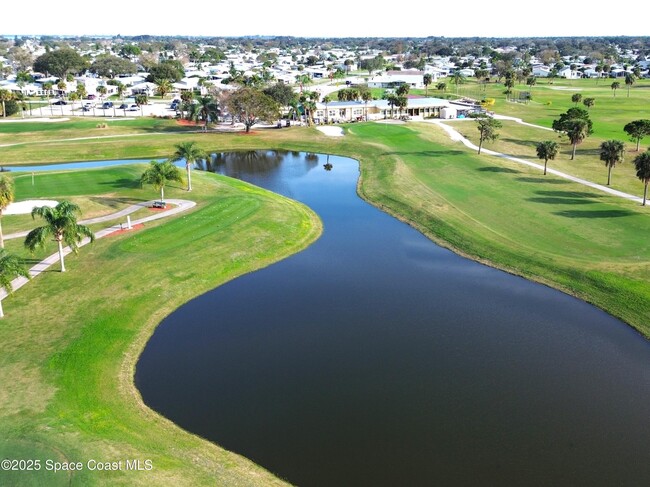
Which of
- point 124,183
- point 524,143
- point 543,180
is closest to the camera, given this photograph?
point 124,183

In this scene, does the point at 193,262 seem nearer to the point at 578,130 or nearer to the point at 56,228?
the point at 56,228

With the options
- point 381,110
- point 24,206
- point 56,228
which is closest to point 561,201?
point 56,228

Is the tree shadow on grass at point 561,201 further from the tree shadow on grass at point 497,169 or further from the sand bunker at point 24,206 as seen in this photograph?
the sand bunker at point 24,206

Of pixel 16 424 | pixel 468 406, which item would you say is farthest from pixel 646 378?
pixel 16 424

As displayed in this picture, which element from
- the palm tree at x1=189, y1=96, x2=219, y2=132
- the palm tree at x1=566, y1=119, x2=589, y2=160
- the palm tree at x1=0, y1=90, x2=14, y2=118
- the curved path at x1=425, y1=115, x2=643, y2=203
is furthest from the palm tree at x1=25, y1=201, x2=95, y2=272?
the palm tree at x1=0, y1=90, x2=14, y2=118
